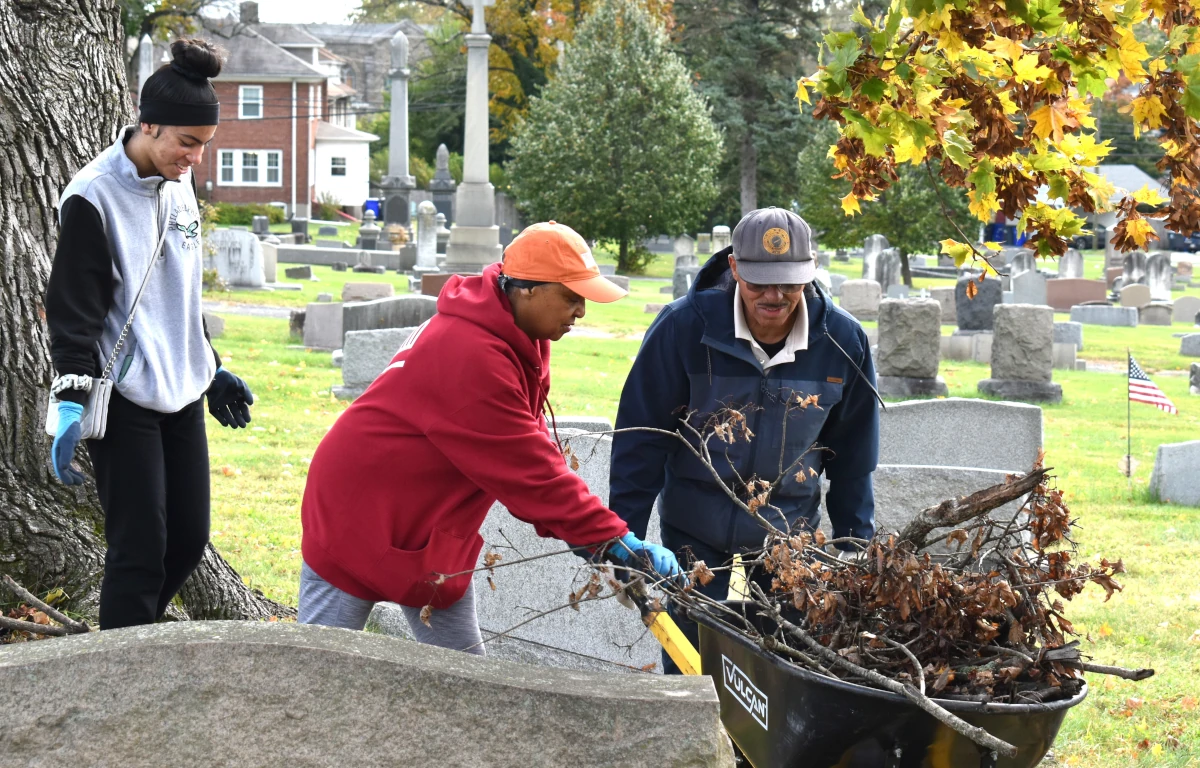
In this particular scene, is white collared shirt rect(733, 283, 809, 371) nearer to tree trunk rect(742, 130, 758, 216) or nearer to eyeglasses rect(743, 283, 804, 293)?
eyeglasses rect(743, 283, 804, 293)

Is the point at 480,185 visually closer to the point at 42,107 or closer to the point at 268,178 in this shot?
the point at 42,107

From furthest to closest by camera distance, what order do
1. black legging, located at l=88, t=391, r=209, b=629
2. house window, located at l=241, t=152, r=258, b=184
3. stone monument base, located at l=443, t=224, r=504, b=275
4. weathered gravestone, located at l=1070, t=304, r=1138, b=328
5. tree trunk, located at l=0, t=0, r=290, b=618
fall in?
house window, located at l=241, t=152, r=258, b=184 → stone monument base, located at l=443, t=224, r=504, b=275 → weathered gravestone, located at l=1070, t=304, r=1138, b=328 → tree trunk, located at l=0, t=0, r=290, b=618 → black legging, located at l=88, t=391, r=209, b=629

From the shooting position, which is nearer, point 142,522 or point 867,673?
point 867,673

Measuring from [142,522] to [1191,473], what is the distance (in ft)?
26.8

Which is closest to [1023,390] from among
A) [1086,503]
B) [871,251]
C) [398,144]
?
[1086,503]

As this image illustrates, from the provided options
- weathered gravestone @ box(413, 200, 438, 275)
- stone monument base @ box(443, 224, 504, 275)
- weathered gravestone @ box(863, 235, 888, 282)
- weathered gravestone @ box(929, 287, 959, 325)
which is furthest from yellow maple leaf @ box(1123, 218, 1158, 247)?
weathered gravestone @ box(863, 235, 888, 282)

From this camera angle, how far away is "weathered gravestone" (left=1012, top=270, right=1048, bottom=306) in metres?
23.2

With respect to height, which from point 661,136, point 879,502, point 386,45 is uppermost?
point 386,45

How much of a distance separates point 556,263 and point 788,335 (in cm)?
100

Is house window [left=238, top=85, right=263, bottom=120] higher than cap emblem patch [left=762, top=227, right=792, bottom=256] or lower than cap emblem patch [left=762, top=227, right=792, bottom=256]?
higher

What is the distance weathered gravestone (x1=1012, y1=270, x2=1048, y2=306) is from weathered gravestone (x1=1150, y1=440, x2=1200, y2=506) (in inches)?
554

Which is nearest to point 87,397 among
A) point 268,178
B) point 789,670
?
point 789,670

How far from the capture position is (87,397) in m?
3.45

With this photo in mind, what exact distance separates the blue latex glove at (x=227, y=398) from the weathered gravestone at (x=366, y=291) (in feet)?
48.9
